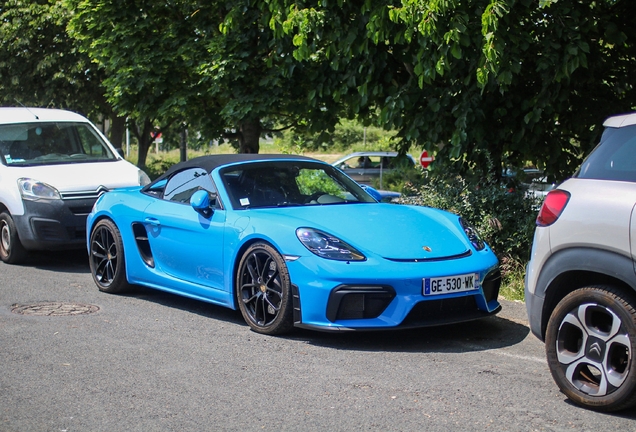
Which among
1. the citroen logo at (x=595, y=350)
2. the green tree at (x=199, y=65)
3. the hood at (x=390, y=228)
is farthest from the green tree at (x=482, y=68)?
the citroen logo at (x=595, y=350)

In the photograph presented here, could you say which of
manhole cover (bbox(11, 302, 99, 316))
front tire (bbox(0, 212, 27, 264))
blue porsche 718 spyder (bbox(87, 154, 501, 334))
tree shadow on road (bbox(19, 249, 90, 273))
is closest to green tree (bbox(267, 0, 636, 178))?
blue porsche 718 spyder (bbox(87, 154, 501, 334))

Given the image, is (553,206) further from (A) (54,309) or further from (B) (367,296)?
(A) (54,309)

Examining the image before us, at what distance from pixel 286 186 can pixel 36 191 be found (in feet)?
13.4

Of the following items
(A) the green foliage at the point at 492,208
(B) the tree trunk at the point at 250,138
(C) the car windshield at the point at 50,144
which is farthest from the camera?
(B) the tree trunk at the point at 250,138

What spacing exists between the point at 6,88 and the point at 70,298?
20702 mm

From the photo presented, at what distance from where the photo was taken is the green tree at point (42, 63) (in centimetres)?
2448

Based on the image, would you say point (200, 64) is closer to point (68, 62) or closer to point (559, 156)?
point (559, 156)

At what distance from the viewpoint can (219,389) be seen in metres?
5.14

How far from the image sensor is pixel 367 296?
237 inches

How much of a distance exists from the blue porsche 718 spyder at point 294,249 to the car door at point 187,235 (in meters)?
0.01

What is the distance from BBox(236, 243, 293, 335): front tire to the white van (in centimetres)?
407

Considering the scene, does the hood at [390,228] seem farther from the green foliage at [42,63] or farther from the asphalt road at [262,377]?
the green foliage at [42,63]

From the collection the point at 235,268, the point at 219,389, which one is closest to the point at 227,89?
the point at 235,268

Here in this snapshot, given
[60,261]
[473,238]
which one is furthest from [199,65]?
[473,238]
